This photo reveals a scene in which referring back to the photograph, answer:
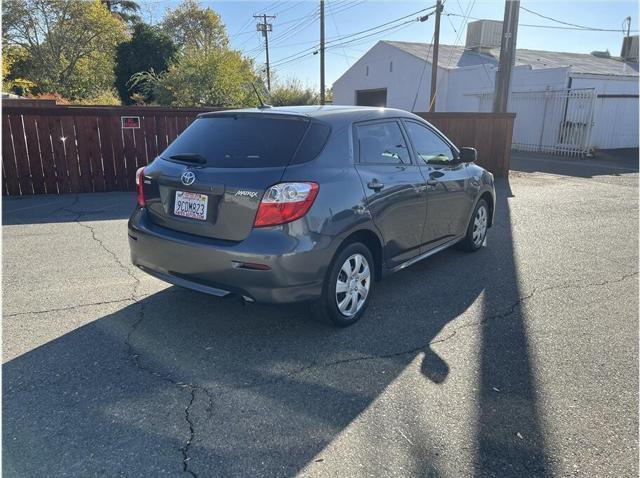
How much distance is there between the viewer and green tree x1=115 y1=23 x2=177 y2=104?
82.8 feet

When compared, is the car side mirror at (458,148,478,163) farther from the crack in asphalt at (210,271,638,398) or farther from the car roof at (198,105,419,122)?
the crack in asphalt at (210,271,638,398)

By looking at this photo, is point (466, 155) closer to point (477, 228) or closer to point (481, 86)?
point (477, 228)

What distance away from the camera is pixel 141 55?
2531 centimetres

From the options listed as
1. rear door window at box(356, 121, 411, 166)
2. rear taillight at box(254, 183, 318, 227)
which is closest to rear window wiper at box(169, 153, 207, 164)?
rear taillight at box(254, 183, 318, 227)

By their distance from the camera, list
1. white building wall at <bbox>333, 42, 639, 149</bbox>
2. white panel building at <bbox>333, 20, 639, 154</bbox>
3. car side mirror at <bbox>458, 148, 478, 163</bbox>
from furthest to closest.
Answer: white building wall at <bbox>333, 42, 639, 149</bbox>
white panel building at <bbox>333, 20, 639, 154</bbox>
car side mirror at <bbox>458, 148, 478, 163</bbox>

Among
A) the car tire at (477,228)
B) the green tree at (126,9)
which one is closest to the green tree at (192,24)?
the green tree at (126,9)

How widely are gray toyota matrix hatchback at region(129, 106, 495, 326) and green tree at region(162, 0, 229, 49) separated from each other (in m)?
44.7

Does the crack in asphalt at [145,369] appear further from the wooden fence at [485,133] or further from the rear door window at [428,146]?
the wooden fence at [485,133]

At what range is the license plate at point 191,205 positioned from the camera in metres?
3.40

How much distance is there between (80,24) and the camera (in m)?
32.2

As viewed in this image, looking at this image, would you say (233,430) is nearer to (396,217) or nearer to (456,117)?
(396,217)

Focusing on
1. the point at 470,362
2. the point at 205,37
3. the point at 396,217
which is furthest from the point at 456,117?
the point at 205,37

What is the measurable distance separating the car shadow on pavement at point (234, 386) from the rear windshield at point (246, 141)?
1305mm

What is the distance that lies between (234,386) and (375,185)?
6.10 feet
